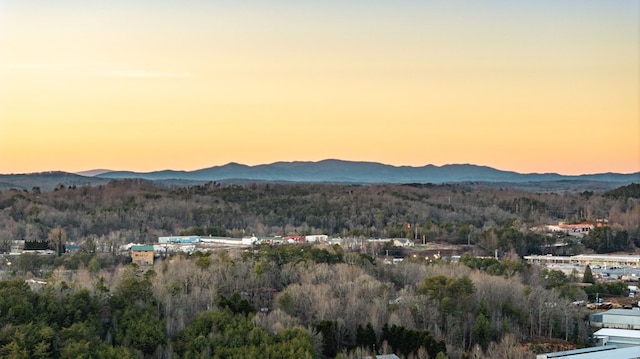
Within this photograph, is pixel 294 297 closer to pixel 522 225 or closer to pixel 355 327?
pixel 355 327

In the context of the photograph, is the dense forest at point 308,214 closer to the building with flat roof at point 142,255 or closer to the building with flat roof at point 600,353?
the building with flat roof at point 142,255

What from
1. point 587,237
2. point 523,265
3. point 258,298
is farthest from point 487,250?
point 258,298

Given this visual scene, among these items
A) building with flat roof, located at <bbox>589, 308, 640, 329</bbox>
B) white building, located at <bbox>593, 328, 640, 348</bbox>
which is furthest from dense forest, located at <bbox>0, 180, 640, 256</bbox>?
white building, located at <bbox>593, 328, 640, 348</bbox>

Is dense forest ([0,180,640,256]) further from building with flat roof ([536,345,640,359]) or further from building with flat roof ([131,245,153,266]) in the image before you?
building with flat roof ([536,345,640,359])

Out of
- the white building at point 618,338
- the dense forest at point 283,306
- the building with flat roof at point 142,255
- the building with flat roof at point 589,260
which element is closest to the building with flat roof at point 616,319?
the dense forest at point 283,306

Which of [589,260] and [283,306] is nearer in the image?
[283,306]

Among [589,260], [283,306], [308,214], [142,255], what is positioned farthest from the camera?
[308,214]

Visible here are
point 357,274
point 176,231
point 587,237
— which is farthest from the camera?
point 176,231

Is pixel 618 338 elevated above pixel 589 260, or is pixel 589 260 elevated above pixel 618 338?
pixel 589 260

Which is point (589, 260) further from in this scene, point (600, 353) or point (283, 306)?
point (283, 306)

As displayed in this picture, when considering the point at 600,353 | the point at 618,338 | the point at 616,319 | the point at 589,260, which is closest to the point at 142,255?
the point at 616,319

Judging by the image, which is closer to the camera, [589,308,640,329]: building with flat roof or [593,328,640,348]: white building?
[593,328,640,348]: white building
